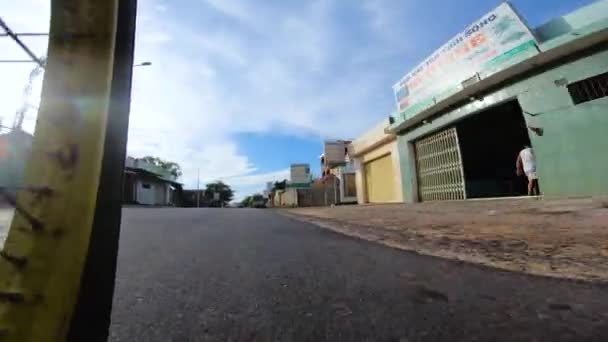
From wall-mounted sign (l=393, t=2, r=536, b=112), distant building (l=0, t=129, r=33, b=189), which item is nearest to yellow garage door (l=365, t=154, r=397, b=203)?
wall-mounted sign (l=393, t=2, r=536, b=112)

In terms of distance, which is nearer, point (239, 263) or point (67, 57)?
point (67, 57)

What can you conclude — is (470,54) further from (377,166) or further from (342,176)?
(342,176)

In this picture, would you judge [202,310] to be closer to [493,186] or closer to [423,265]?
[423,265]

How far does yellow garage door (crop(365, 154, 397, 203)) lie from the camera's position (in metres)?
14.3

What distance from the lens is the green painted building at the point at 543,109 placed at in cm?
616

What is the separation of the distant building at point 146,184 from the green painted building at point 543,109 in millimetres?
22570

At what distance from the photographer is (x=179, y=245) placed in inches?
111

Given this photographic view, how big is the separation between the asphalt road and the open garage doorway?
9.27 meters

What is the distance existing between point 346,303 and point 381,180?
571 inches

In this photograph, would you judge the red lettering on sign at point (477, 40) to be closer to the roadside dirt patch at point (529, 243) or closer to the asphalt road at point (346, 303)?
the roadside dirt patch at point (529, 243)

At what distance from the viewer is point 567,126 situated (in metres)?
6.59

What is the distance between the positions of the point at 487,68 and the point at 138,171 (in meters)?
30.1

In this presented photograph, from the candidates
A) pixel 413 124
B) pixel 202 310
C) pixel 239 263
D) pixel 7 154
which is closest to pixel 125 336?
pixel 202 310

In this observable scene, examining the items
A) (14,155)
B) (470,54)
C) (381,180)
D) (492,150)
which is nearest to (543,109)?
(470,54)
